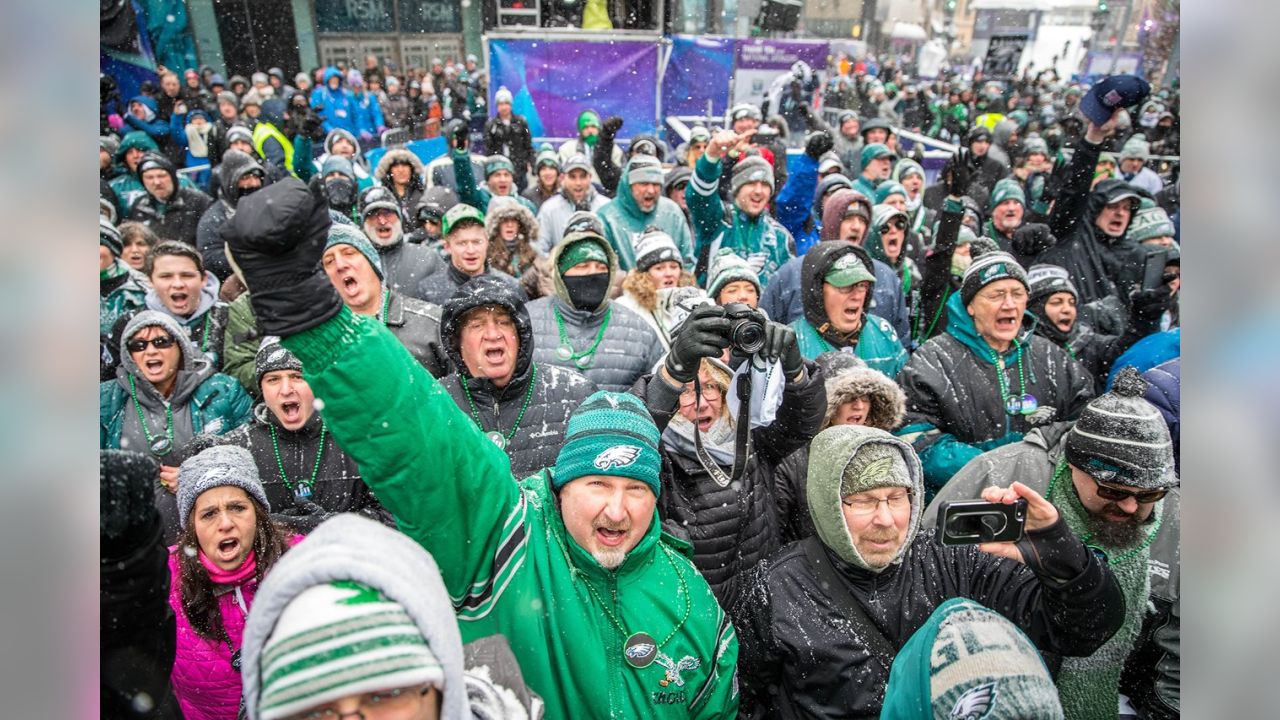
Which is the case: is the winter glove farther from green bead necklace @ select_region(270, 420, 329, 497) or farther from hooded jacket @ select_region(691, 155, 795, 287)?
green bead necklace @ select_region(270, 420, 329, 497)

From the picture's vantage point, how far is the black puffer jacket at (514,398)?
251 centimetres

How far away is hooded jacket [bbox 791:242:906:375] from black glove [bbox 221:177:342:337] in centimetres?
265

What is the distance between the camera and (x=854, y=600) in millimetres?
1875

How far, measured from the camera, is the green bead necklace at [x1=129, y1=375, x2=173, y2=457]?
2.88 meters

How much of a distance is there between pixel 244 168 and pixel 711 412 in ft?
16.1

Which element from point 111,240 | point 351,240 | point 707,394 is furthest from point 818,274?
point 111,240

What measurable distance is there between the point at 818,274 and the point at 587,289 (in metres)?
1.12

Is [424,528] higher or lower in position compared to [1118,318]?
higher

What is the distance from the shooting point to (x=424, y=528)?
4.37 ft

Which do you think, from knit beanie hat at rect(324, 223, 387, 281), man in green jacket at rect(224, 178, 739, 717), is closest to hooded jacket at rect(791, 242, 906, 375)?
man in green jacket at rect(224, 178, 739, 717)

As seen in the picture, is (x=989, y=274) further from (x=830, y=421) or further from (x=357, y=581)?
(x=357, y=581)
